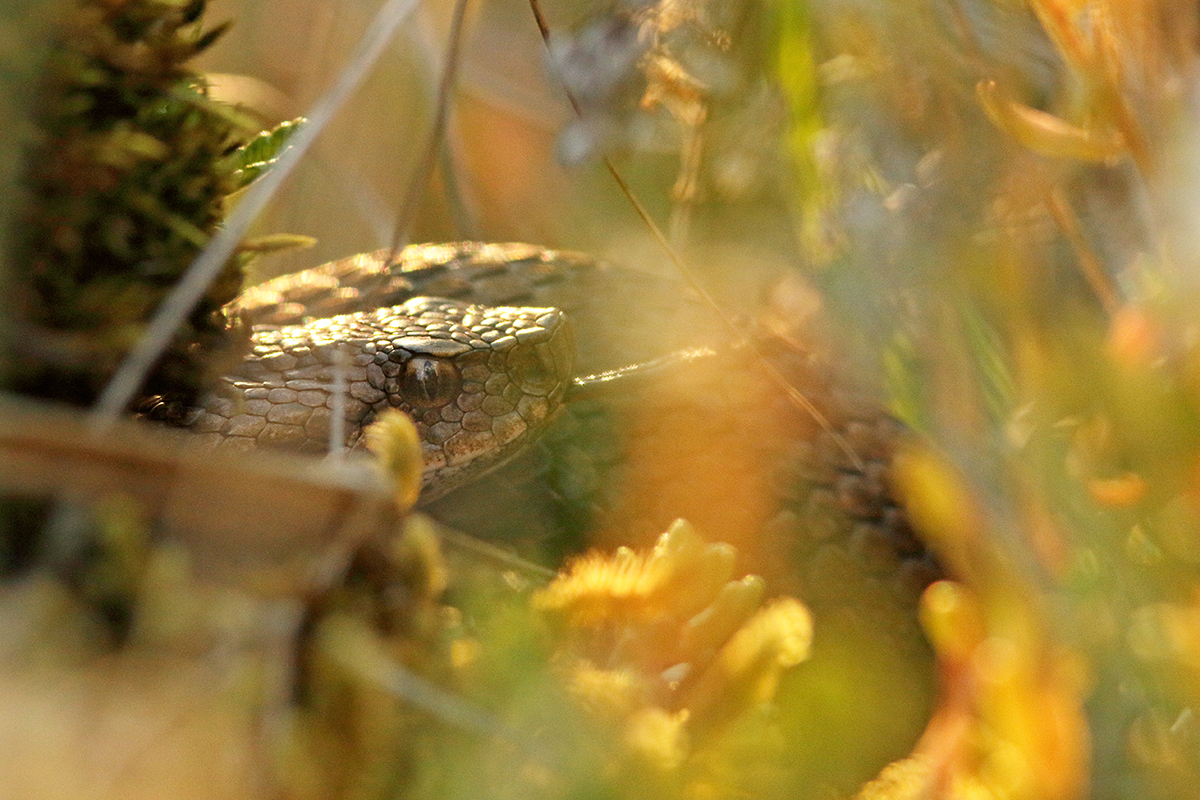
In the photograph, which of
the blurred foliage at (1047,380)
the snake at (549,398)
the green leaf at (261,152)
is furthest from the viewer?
the snake at (549,398)

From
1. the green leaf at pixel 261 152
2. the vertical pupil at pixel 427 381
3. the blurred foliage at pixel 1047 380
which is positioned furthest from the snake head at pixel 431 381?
the blurred foliage at pixel 1047 380

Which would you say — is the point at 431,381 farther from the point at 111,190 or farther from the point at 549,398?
the point at 111,190

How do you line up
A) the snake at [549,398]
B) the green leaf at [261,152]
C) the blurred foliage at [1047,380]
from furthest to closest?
the snake at [549,398], the green leaf at [261,152], the blurred foliage at [1047,380]

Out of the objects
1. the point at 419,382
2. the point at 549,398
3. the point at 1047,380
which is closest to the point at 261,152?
the point at 419,382

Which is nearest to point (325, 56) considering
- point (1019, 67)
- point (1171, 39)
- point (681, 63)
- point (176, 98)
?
point (681, 63)

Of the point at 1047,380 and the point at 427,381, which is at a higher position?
the point at 1047,380

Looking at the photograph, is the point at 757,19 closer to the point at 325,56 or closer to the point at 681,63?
the point at 681,63

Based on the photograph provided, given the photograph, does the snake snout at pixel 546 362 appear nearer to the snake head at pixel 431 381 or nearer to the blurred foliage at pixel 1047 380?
the snake head at pixel 431 381
